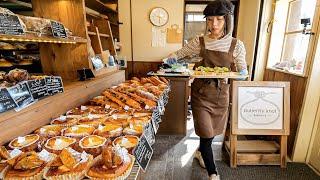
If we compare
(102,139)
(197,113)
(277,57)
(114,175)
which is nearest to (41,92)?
(102,139)

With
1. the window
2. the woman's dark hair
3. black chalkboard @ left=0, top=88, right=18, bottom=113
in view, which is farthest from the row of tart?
the window

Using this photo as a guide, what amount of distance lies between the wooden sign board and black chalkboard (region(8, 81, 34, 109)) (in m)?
1.80

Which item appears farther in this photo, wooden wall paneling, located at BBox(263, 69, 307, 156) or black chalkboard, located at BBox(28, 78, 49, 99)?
wooden wall paneling, located at BBox(263, 69, 307, 156)

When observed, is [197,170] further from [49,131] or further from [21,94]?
[21,94]

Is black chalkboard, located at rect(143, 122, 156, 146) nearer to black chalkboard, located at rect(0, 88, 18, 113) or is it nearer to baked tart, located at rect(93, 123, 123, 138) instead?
baked tart, located at rect(93, 123, 123, 138)

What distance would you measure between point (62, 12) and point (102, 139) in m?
1.31

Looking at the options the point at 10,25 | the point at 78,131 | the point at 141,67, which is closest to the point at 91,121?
the point at 78,131

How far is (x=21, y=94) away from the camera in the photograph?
1016mm

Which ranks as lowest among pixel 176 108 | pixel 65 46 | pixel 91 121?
pixel 176 108

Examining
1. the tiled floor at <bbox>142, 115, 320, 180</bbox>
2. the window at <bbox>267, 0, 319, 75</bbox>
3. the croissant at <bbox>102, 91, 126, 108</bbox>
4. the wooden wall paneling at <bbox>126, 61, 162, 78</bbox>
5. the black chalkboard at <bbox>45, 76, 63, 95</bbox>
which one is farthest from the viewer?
the wooden wall paneling at <bbox>126, 61, 162, 78</bbox>

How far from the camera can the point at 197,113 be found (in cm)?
175

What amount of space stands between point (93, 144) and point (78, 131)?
0.59 ft

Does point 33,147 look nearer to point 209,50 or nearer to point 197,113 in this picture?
point 197,113

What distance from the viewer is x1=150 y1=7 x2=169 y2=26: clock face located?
151 inches
